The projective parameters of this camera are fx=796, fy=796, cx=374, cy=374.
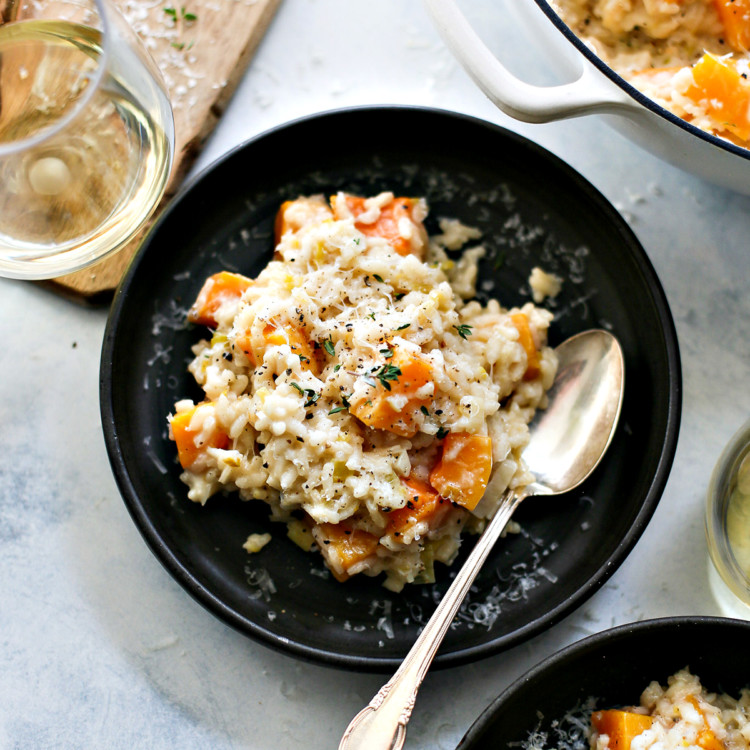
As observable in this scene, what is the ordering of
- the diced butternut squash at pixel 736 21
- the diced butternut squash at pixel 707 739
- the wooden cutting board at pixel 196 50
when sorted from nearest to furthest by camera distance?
the diced butternut squash at pixel 707 739 < the diced butternut squash at pixel 736 21 < the wooden cutting board at pixel 196 50

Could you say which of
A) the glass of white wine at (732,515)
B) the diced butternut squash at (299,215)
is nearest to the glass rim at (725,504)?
the glass of white wine at (732,515)

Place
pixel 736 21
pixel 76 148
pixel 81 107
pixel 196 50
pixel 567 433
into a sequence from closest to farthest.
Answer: pixel 81 107, pixel 76 148, pixel 736 21, pixel 567 433, pixel 196 50

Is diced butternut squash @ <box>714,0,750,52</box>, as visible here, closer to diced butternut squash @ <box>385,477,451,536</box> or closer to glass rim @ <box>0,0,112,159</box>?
diced butternut squash @ <box>385,477,451,536</box>

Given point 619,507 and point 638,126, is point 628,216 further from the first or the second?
point 619,507

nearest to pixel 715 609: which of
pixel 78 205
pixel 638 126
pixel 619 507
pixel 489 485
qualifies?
pixel 619 507

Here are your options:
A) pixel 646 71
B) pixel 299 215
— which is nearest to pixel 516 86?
pixel 646 71

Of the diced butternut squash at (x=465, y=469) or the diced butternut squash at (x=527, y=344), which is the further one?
the diced butternut squash at (x=527, y=344)

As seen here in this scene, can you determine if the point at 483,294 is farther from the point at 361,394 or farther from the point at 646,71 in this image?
the point at 646,71

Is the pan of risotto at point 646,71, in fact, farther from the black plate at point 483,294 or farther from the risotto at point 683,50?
the black plate at point 483,294
